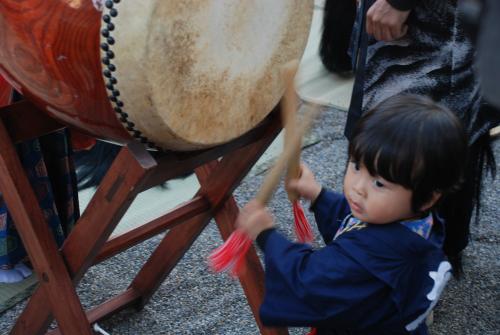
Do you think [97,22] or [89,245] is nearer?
[97,22]

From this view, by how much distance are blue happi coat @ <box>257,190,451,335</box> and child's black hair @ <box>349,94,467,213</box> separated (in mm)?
96

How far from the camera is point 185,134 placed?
124 cm

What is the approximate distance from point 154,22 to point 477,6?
606 mm

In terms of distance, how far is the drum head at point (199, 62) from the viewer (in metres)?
1.12

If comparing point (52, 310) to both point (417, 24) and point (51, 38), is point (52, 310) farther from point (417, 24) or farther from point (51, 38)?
point (417, 24)

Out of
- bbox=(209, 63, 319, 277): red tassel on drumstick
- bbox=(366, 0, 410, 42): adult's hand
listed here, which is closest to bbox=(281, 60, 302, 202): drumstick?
bbox=(209, 63, 319, 277): red tassel on drumstick

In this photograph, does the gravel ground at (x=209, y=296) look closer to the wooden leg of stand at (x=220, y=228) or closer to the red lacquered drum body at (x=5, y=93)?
the wooden leg of stand at (x=220, y=228)

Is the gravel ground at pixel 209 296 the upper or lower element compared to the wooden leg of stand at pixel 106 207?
lower

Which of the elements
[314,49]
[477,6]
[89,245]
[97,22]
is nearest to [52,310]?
[89,245]

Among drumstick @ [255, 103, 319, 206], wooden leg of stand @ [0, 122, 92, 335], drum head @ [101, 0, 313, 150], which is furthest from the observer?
wooden leg of stand @ [0, 122, 92, 335]

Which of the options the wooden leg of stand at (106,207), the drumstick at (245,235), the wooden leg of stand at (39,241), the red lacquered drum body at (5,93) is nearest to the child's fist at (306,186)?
the drumstick at (245,235)

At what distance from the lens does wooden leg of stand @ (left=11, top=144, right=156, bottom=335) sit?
1.23 meters

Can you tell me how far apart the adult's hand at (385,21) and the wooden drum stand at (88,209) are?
30 cm

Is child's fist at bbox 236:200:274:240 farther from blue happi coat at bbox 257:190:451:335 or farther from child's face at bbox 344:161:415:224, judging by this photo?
child's face at bbox 344:161:415:224
